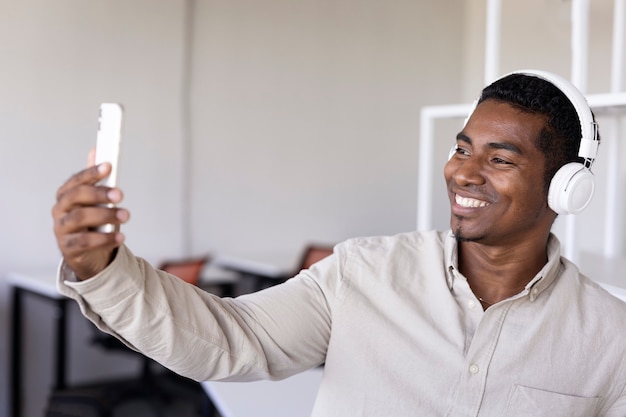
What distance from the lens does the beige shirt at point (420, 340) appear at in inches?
50.0

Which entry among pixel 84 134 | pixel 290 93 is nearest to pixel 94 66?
pixel 84 134

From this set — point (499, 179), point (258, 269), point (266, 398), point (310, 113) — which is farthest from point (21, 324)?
point (499, 179)

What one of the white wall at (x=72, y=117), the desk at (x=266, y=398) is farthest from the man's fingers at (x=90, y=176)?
the white wall at (x=72, y=117)

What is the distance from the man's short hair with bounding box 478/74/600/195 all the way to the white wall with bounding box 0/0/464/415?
3.49m

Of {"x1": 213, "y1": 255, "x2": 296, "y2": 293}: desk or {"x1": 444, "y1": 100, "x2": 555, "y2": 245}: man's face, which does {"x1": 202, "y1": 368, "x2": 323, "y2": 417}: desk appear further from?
{"x1": 213, "y1": 255, "x2": 296, "y2": 293}: desk

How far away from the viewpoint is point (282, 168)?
16.6ft

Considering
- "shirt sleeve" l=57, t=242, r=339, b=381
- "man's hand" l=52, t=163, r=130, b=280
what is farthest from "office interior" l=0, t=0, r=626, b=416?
"man's hand" l=52, t=163, r=130, b=280

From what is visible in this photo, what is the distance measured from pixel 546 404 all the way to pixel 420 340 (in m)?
0.26

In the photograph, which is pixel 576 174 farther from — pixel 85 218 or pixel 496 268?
pixel 85 218

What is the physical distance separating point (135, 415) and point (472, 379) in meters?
3.32

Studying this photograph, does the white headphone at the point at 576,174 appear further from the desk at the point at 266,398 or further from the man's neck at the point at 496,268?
the desk at the point at 266,398

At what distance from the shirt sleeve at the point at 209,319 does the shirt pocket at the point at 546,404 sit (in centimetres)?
37

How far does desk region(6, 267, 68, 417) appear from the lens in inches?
148

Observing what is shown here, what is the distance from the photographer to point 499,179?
1.36 m
